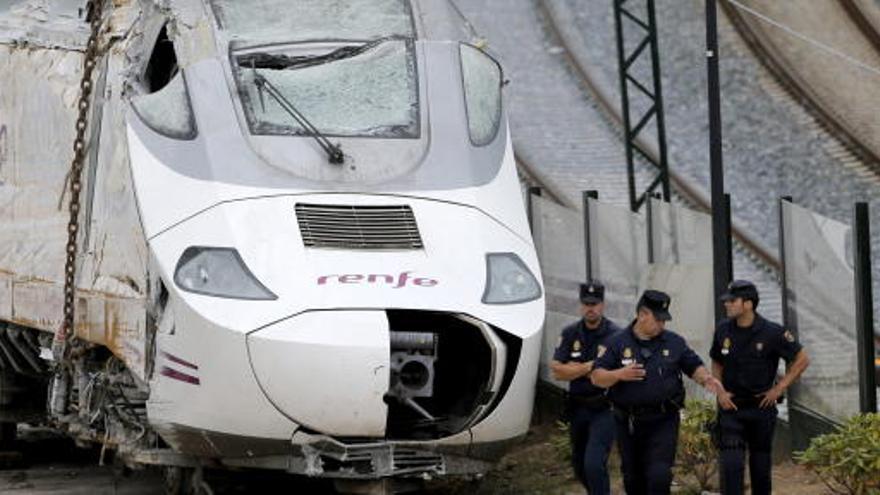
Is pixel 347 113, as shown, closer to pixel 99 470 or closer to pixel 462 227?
pixel 462 227

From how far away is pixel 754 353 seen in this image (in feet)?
46.1

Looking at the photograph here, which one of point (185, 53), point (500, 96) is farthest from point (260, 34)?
point (500, 96)

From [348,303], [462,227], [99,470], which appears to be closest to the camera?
[348,303]

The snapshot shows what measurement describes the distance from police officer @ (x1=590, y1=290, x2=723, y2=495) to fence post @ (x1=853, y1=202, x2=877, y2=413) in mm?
1865

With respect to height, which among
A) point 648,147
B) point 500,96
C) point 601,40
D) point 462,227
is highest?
point 601,40

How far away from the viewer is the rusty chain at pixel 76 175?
16031 millimetres

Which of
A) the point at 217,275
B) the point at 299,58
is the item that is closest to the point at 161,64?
the point at 299,58

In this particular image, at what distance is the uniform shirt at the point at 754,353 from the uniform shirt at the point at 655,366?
1.15 feet

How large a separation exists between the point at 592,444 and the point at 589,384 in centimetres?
41

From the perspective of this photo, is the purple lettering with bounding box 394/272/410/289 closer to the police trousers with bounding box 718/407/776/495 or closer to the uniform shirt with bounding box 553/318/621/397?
the uniform shirt with bounding box 553/318/621/397

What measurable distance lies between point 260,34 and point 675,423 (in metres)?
4.24

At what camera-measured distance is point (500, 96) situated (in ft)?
52.7

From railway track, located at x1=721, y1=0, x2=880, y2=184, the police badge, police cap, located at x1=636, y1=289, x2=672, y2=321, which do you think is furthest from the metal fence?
railway track, located at x1=721, y1=0, x2=880, y2=184

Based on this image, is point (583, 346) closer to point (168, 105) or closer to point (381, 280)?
point (381, 280)
